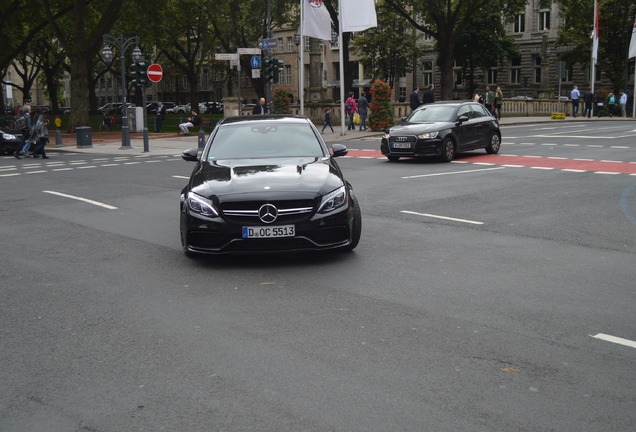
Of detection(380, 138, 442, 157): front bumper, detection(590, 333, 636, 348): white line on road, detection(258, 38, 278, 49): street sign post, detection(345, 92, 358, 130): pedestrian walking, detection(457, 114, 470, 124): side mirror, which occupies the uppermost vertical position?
detection(258, 38, 278, 49): street sign post

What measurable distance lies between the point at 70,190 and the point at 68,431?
1244 cm

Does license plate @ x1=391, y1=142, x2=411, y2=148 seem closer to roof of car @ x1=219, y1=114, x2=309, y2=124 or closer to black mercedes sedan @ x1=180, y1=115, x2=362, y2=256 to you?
roof of car @ x1=219, y1=114, x2=309, y2=124

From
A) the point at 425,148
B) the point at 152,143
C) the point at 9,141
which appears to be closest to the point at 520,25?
the point at 152,143

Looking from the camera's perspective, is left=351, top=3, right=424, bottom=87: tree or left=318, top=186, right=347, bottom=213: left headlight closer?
left=318, top=186, right=347, bottom=213: left headlight

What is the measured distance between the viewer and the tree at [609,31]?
5688cm

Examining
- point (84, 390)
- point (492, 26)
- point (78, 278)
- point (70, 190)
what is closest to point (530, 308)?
point (84, 390)

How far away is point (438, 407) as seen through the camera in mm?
4176

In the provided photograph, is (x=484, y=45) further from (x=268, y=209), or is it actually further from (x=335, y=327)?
(x=335, y=327)

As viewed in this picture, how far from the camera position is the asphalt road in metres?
4.17

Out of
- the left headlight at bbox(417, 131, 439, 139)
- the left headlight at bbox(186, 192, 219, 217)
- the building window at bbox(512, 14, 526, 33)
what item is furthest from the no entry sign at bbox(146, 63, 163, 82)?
the building window at bbox(512, 14, 526, 33)

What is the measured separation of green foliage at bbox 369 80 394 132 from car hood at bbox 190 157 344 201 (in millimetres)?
26934

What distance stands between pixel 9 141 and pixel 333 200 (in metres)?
24.4

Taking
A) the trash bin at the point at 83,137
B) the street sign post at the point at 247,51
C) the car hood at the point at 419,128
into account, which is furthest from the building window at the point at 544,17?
the car hood at the point at 419,128

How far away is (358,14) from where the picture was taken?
31.5 metres
